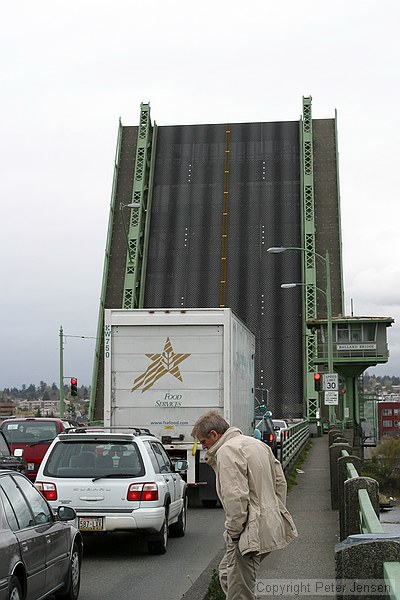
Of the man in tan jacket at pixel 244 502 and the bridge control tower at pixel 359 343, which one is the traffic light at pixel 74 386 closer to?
the bridge control tower at pixel 359 343

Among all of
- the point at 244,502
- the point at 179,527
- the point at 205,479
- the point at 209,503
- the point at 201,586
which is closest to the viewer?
the point at 244,502

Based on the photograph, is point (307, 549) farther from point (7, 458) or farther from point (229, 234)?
point (229, 234)

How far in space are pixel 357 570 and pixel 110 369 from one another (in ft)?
44.5

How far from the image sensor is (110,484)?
483 inches

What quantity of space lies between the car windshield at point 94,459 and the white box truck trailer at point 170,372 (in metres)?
5.69

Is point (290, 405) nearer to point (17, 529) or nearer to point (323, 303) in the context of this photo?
point (323, 303)

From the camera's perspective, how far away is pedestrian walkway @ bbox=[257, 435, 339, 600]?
10.5 metres

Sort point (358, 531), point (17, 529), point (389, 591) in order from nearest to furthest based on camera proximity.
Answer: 1. point (389, 591)
2. point (17, 529)
3. point (358, 531)

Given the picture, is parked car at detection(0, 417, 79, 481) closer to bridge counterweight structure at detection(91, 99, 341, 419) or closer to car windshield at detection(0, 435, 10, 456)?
car windshield at detection(0, 435, 10, 456)

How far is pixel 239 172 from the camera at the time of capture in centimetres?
5191

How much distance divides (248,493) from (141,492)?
5884 mm

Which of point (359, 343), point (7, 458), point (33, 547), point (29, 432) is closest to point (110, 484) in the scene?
point (33, 547)

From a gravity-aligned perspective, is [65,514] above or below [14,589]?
above

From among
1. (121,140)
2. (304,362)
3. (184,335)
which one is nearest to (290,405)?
(304,362)
